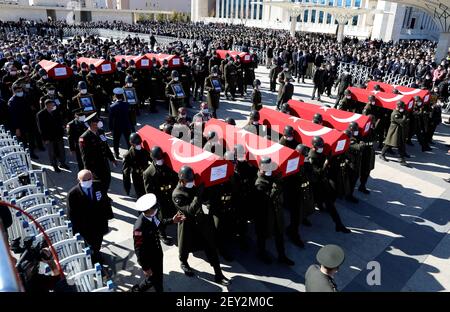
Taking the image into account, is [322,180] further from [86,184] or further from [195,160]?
[86,184]

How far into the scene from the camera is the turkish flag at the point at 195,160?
15.3ft

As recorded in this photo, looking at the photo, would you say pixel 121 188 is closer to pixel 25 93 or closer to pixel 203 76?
pixel 25 93

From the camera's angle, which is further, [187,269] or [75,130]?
[75,130]

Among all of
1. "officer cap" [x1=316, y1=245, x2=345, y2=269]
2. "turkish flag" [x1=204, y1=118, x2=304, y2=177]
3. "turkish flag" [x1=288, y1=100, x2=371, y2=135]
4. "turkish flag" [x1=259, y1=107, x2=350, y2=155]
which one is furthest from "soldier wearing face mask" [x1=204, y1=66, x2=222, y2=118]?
"officer cap" [x1=316, y1=245, x2=345, y2=269]

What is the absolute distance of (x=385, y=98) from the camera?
353 inches

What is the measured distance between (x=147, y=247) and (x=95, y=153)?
2558 millimetres

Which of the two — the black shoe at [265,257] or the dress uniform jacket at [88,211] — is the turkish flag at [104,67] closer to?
the dress uniform jacket at [88,211]

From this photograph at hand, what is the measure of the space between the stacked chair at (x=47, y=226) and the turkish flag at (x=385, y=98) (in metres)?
7.77

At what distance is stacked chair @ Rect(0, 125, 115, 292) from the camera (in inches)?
124

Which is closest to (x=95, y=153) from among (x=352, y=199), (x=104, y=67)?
(x=352, y=199)

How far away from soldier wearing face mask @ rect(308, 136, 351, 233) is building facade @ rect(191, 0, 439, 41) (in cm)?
2590

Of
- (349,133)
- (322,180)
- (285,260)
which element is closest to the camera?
(285,260)

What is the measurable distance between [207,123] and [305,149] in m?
2.20

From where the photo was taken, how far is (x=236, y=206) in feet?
16.4
